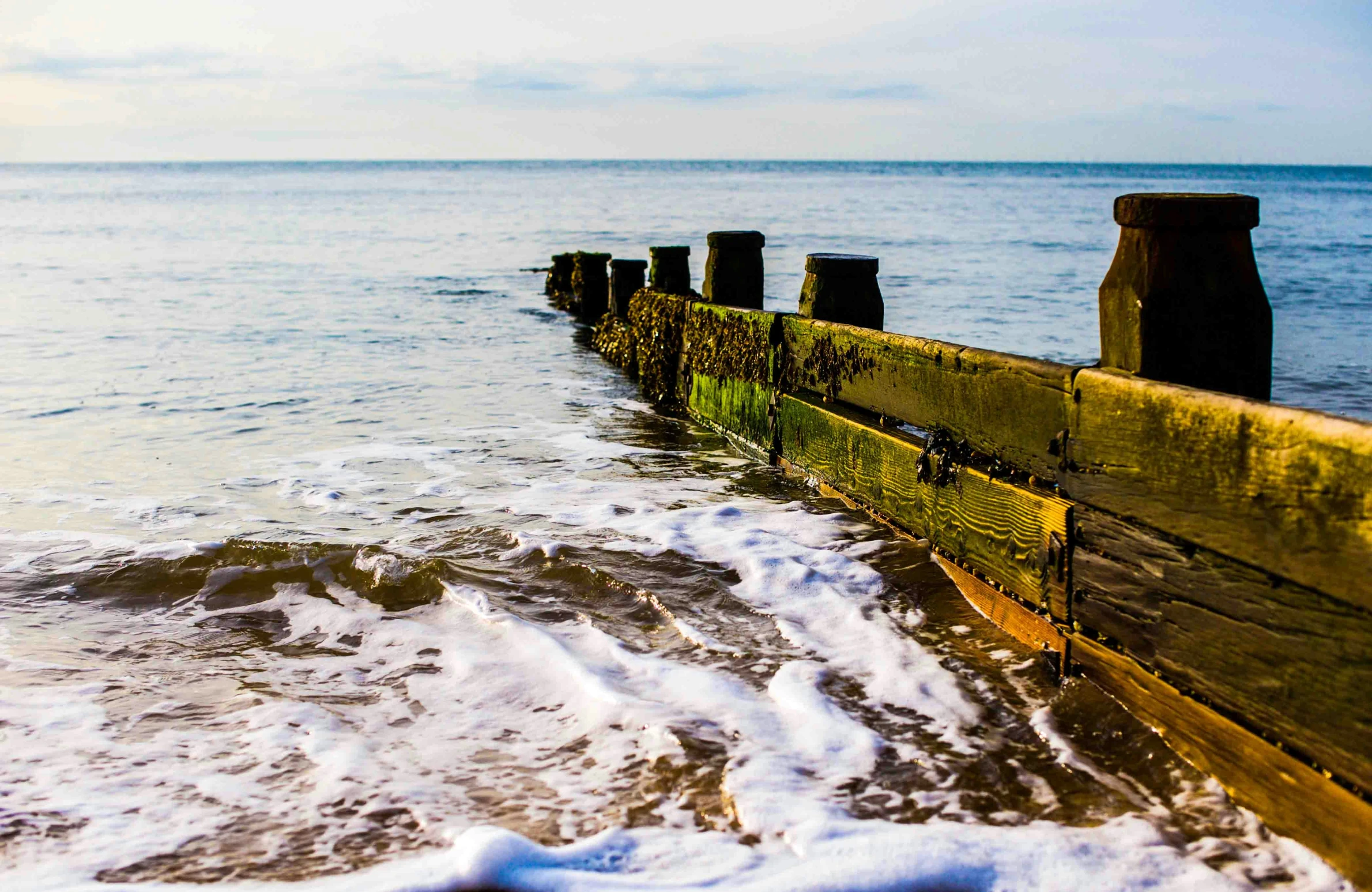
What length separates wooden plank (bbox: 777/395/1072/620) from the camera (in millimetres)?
3441

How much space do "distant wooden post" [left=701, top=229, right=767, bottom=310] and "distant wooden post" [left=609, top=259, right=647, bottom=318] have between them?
4146 millimetres

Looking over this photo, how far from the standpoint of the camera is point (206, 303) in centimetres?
1725

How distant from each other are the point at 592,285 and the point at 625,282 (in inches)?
136

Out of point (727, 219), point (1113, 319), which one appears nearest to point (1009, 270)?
point (727, 219)

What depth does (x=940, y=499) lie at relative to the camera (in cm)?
423

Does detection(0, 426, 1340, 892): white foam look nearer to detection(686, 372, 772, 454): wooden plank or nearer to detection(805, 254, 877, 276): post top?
detection(805, 254, 877, 276): post top

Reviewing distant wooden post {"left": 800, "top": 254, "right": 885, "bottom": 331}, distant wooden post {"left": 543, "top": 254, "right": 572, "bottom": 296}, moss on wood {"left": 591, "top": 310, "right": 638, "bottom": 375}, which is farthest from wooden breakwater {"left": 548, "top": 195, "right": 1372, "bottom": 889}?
distant wooden post {"left": 543, "top": 254, "right": 572, "bottom": 296}

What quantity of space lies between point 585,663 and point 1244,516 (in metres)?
2.14

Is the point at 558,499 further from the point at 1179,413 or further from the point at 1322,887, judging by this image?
the point at 1322,887

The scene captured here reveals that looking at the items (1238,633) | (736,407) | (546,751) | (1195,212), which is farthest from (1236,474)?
(736,407)

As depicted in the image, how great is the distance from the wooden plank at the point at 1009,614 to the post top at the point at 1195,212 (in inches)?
50.2

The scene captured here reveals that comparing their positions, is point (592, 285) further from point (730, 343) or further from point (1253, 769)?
point (1253, 769)

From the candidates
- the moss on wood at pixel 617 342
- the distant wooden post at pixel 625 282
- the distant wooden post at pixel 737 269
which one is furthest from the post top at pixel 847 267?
the distant wooden post at pixel 625 282

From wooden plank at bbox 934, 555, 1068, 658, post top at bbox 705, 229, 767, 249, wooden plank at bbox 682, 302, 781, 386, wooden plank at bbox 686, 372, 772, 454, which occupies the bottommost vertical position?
wooden plank at bbox 934, 555, 1068, 658
